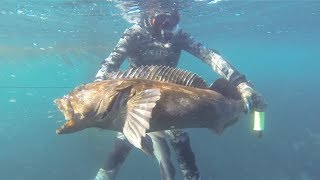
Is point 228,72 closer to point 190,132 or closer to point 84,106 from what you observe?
point 84,106

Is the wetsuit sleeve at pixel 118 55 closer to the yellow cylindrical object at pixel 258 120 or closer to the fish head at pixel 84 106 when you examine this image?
the fish head at pixel 84 106

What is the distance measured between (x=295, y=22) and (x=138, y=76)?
27153 millimetres

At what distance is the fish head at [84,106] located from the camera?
11.8 feet

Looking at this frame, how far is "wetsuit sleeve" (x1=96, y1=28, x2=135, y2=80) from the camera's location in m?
6.36

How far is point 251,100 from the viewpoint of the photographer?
185 inches

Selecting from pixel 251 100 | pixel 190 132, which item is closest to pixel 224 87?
pixel 251 100

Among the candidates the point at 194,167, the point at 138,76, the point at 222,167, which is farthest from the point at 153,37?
the point at 222,167

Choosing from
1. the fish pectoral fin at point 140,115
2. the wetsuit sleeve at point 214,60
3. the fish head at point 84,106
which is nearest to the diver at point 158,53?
the wetsuit sleeve at point 214,60

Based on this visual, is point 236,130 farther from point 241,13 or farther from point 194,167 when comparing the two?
point 194,167

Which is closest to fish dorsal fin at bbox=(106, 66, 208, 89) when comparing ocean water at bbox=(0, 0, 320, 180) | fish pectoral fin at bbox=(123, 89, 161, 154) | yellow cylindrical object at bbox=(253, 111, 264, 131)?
fish pectoral fin at bbox=(123, 89, 161, 154)

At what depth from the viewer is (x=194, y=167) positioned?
663 centimetres

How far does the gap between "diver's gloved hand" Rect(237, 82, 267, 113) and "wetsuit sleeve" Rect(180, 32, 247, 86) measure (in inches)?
15.7

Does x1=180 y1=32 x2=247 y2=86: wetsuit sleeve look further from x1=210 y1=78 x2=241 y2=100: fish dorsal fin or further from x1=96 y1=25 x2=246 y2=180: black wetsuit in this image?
x1=210 y1=78 x2=241 y2=100: fish dorsal fin

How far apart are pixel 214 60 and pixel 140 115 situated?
3.91 meters
